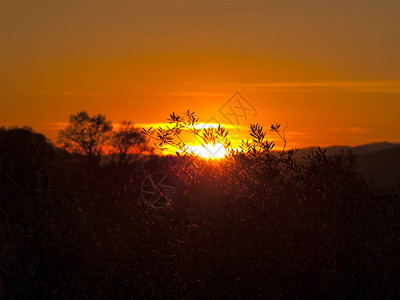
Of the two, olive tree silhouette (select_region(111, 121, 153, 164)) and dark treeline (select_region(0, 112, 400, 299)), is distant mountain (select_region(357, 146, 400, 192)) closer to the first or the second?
olive tree silhouette (select_region(111, 121, 153, 164))

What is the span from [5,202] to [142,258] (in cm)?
2078

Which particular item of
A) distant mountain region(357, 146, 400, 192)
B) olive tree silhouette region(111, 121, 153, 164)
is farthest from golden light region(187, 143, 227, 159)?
distant mountain region(357, 146, 400, 192)

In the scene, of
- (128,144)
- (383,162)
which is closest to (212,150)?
(128,144)

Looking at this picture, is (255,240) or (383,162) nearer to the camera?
(255,240)

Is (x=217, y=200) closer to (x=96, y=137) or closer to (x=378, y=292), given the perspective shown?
(x=378, y=292)

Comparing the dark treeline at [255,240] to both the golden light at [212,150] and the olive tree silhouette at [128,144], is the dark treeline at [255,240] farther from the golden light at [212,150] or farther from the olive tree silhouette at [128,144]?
the olive tree silhouette at [128,144]

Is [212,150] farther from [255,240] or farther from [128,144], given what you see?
[128,144]

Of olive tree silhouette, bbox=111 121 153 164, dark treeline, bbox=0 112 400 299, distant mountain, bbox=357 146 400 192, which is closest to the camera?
dark treeline, bbox=0 112 400 299

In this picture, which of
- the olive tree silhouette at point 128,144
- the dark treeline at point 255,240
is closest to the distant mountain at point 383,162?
the olive tree silhouette at point 128,144

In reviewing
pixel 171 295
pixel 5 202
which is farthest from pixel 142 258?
pixel 5 202

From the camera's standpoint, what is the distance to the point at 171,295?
30.7 ft

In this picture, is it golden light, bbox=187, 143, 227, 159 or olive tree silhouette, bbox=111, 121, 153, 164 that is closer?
golden light, bbox=187, 143, 227, 159

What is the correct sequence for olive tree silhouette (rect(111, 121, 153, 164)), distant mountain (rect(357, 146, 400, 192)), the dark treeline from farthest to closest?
distant mountain (rect(357, 146, 400, 192)) → olive tree silhouette (rect(111, 121, 153, 164)) → the dark treeline

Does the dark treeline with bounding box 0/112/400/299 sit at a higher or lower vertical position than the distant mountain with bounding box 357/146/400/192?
lower
